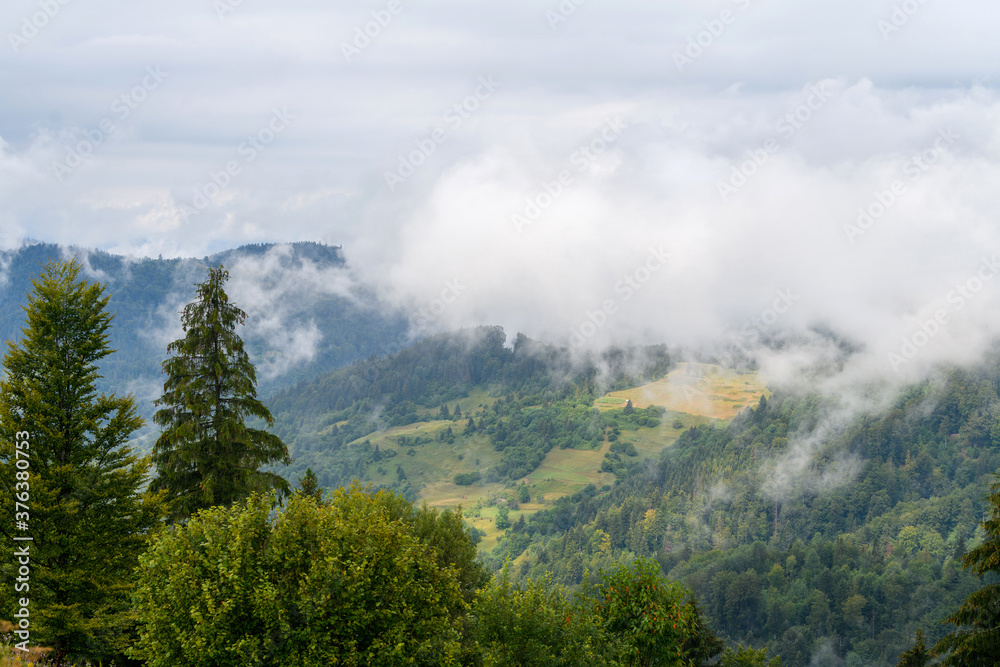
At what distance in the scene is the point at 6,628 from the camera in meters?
28.7

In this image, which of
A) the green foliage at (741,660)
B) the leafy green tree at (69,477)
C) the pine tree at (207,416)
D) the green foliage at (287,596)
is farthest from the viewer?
the green foliage at (741,660)

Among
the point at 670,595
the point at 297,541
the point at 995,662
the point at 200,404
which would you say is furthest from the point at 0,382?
the point at 995,662

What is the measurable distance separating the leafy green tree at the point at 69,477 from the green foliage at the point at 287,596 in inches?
314

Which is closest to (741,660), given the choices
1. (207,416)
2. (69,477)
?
(207,416)

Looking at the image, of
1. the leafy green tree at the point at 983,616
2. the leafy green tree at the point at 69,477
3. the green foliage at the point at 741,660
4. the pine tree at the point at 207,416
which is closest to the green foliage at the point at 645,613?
the leafy green tree at the point at 983,616

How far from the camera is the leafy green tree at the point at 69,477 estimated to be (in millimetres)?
32656

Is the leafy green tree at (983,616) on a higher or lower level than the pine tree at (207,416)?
lower

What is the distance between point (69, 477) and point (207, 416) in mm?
7650

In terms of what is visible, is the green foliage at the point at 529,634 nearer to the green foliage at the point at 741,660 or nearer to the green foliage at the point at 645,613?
the green foliage at the point at 645,613

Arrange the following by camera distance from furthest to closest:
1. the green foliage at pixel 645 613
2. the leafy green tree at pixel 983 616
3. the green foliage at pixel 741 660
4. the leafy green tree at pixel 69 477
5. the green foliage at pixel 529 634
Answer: the green foliage at pixel 741 660
the leafy green tree at pixel 69 477
the green foliage at pixel 645 613
the leafy green tree at pixel 983 616
the green foliage at pixel 529 634

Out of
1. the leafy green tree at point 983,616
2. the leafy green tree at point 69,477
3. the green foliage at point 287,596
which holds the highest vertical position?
the leafy green tree at point 69,477

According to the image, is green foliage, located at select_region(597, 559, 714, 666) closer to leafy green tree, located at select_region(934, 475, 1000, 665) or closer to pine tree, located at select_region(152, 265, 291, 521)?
leafy green tree, located at select_region(934, 475, 1000, 665)

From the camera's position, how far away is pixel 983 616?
104ft

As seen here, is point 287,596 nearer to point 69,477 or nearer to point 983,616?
point 69,477
